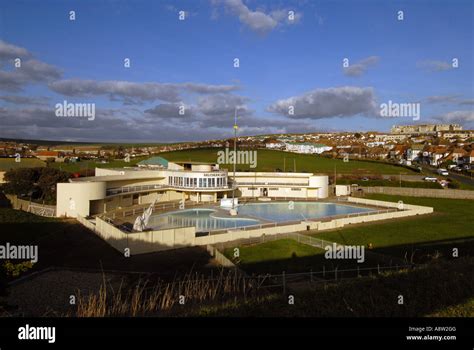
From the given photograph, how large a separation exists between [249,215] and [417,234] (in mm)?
11551

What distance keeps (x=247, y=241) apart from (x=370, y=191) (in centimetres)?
2798

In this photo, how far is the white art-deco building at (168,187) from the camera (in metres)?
26.1

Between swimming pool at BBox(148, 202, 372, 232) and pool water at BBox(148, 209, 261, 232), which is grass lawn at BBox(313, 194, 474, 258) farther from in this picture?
pool water at BBox(148, 209, 261, 232)

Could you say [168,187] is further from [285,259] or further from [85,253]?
[285,259]

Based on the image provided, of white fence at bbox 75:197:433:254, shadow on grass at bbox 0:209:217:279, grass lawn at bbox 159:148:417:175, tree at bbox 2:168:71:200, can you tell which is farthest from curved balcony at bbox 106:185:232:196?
grass lawn at bbox 159:148:417:175

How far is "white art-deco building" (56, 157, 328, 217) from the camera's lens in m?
26.1

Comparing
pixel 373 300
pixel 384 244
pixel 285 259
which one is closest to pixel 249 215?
pixel 384 244

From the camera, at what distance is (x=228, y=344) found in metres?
3.87

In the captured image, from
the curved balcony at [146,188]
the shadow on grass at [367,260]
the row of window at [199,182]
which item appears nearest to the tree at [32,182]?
the curved balcony at [146,188]

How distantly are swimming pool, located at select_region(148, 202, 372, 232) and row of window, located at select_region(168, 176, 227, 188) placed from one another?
12.2 ft

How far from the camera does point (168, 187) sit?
1393 inches

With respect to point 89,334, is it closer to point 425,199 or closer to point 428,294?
point 428,294

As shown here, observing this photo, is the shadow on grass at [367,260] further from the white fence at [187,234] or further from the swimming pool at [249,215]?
the swimming pool at [249,215]

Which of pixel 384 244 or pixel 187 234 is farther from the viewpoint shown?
pixel 384 244
